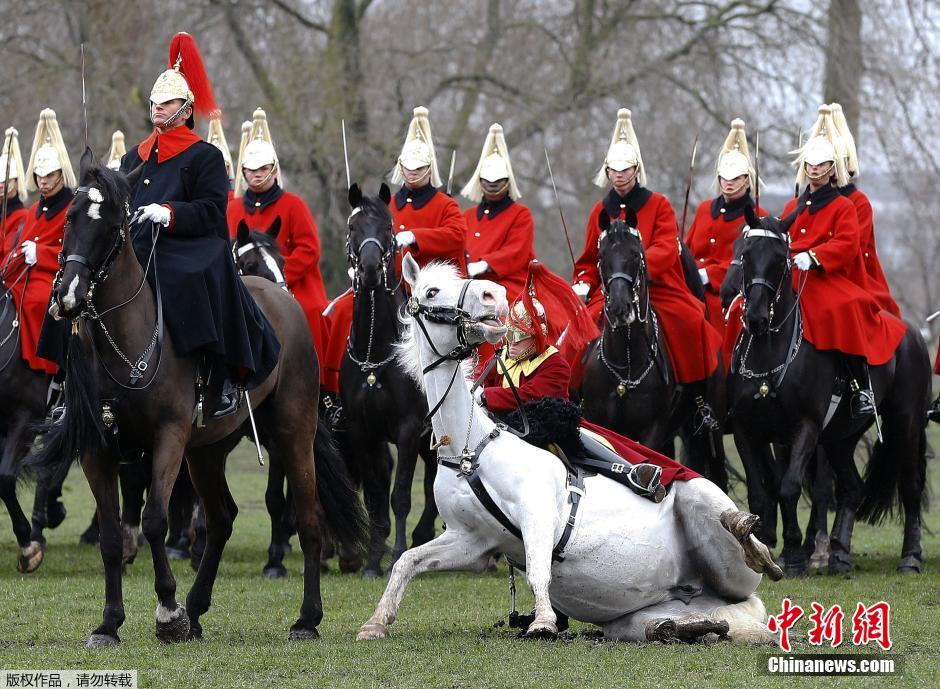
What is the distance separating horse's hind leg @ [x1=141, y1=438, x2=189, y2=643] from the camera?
747 centimetres

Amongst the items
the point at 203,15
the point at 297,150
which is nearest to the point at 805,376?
the point at 297,150

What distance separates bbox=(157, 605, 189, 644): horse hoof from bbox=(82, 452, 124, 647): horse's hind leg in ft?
0.59

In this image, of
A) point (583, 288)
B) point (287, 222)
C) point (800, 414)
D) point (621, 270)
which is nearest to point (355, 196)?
point (621, 270)

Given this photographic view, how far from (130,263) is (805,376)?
16.7 feet

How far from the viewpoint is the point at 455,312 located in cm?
710

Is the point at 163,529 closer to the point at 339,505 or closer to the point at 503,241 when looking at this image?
the point at 339,505

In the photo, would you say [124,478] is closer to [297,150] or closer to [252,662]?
[252,662]

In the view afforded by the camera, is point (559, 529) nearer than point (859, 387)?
Yes

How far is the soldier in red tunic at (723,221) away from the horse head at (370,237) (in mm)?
3046

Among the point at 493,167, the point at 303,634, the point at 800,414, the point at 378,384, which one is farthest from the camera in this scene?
the point at 493,167

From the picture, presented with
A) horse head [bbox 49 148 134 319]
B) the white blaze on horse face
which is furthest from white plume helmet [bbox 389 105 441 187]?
the white blaze on horse face

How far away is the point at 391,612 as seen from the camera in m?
7.38

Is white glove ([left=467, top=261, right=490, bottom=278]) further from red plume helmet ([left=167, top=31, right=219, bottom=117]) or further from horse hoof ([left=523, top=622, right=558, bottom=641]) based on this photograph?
horse hoof ([left=523, top=622, right=558, bottom=641])

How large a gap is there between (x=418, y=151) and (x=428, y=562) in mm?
5724
